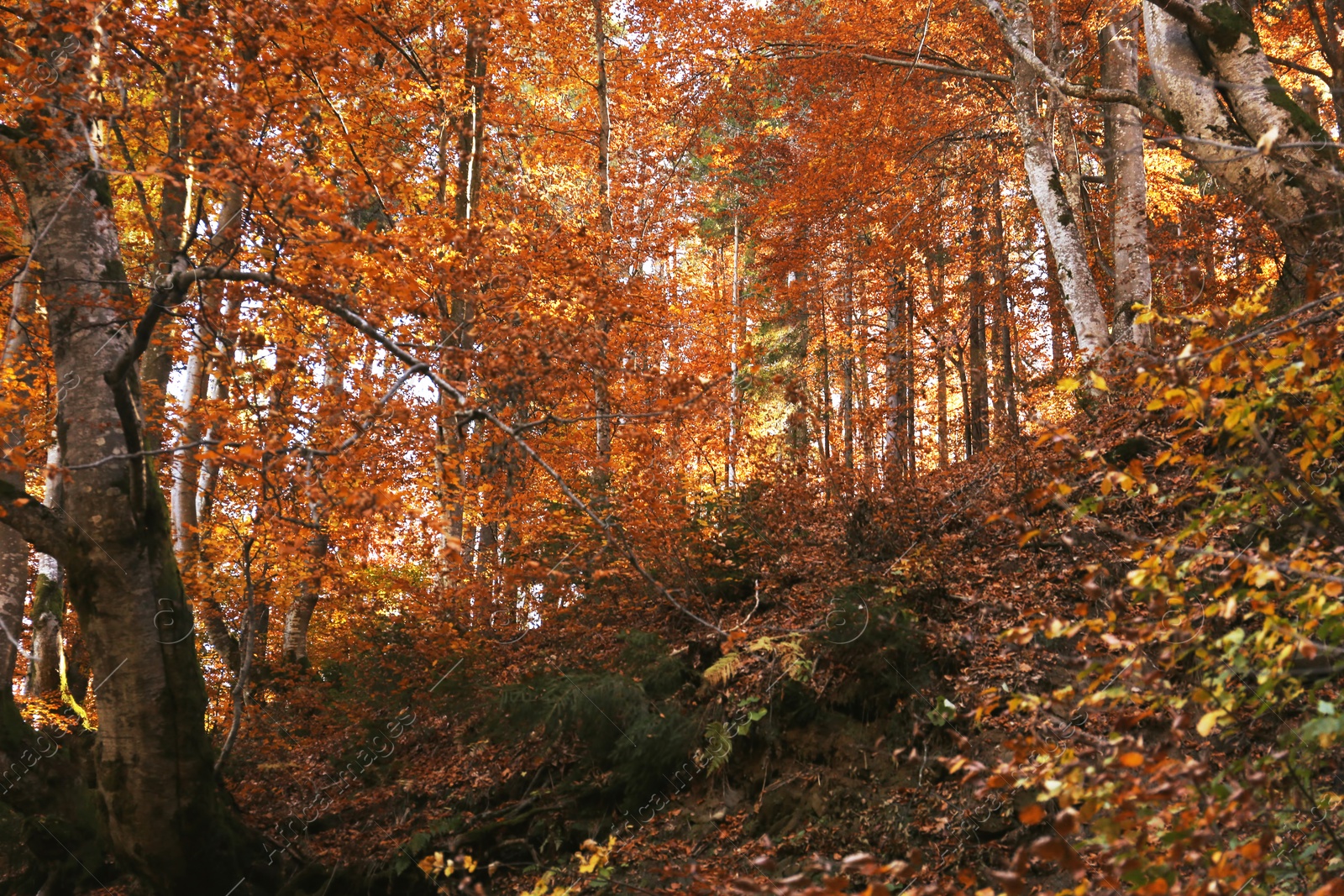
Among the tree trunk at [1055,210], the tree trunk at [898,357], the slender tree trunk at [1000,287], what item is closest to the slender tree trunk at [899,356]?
the tree trunk at [898,357]

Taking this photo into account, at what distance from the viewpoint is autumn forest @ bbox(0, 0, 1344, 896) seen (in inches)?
125

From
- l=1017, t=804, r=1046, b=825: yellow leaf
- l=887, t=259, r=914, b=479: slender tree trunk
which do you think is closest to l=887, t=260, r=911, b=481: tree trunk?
l=887, t=259, r=914, b=479: slender tree trunk

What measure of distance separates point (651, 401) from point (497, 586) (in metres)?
5.13

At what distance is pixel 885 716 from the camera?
6422 mm

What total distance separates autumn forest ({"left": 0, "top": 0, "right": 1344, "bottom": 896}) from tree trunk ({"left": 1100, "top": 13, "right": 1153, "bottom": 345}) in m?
0.06

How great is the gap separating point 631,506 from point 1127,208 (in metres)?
5.97

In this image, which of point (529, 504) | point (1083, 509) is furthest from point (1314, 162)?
point (529, 504)

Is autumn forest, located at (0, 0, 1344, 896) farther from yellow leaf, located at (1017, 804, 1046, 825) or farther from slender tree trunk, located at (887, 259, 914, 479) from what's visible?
slender tree trunk, located at (887, 259, 914, 479)

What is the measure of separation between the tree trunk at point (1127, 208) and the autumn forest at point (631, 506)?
6 cm

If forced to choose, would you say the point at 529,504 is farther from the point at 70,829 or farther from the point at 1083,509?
the point at 1083,509

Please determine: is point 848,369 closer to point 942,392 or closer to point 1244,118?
point 942,392

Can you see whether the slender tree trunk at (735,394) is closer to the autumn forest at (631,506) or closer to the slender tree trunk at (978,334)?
the autumn forest at (631,506)

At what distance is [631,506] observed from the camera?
9297 mm

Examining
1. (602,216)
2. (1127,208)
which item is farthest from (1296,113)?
(602,216)
